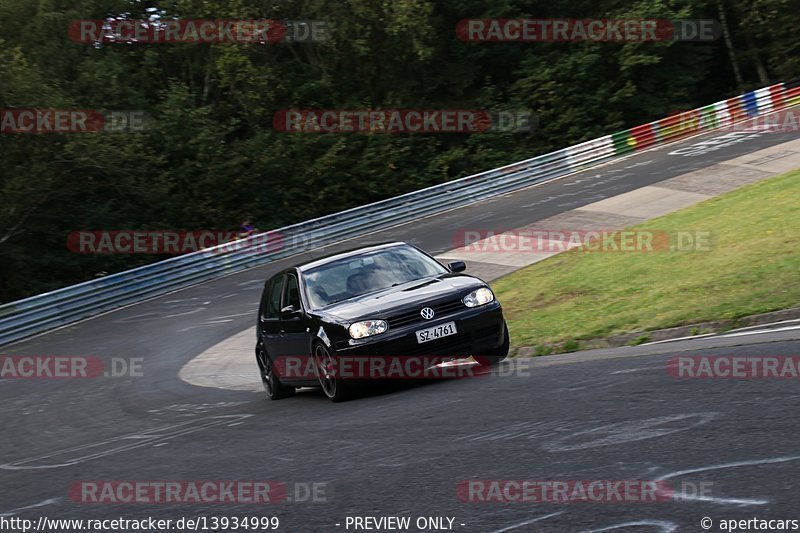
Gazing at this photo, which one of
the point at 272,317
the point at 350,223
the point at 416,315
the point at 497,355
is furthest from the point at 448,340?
the point at 350,223

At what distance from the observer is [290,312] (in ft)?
37.8

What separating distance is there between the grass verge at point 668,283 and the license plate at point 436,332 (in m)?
2.29

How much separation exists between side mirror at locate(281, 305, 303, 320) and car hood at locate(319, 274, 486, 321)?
0.57 meters

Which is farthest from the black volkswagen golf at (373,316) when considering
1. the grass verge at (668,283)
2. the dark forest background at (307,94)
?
the dark forest background at (307,94)

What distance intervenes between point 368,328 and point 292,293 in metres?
2.00

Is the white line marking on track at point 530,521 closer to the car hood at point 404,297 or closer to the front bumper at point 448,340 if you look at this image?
the front bumper at point 448,340

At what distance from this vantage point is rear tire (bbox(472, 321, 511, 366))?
10953 mm

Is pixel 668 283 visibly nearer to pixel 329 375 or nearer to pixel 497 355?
pixel 497 355

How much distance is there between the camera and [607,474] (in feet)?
18.4

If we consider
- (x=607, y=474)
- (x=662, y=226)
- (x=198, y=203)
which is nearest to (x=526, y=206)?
(x=662, y=226)

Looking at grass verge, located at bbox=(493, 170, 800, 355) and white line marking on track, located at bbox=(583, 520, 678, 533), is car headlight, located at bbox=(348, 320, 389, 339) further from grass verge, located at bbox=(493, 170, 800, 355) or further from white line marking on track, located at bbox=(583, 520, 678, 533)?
white line marking on track, located at bbox=(583, 520, 678, 533)

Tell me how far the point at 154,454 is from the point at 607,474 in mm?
4749

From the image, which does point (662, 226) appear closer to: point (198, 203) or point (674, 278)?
point (674, 278)

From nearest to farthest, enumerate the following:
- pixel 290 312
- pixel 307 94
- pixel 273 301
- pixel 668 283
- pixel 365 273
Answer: pixel 365 273
pixel 290 312
pixel 273 301
pixel 668 283
pixel 307 94
